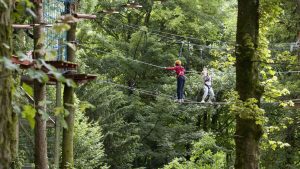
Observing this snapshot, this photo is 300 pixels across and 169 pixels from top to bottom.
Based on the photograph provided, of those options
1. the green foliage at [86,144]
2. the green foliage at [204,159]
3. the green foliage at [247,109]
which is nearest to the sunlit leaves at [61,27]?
the green foliage at [247,109]

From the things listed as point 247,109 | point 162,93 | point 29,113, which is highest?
point 29,113

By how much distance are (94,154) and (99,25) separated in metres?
9.28

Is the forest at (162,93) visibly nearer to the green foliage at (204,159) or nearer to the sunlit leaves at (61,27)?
the green foliage at (204,159)

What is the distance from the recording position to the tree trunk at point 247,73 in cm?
859

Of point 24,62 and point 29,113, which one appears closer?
point 29,113

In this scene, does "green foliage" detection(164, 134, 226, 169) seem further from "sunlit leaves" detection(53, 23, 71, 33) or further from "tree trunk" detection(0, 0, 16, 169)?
"sunlit leaves" detection(53, 23, 71, 33)

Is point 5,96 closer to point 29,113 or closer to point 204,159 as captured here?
point 29,113

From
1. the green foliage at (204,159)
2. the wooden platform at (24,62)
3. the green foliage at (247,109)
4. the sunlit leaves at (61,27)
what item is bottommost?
the green foliage at (204,159)

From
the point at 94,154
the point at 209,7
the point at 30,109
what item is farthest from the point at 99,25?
the point at 30,109

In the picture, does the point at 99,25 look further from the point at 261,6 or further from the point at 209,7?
the point at 261,6

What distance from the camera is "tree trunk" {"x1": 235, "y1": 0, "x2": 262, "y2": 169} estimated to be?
8586mm

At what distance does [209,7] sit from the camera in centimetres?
2589

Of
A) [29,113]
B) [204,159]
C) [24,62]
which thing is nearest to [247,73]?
[24,62]

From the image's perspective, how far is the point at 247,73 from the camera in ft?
28.9
